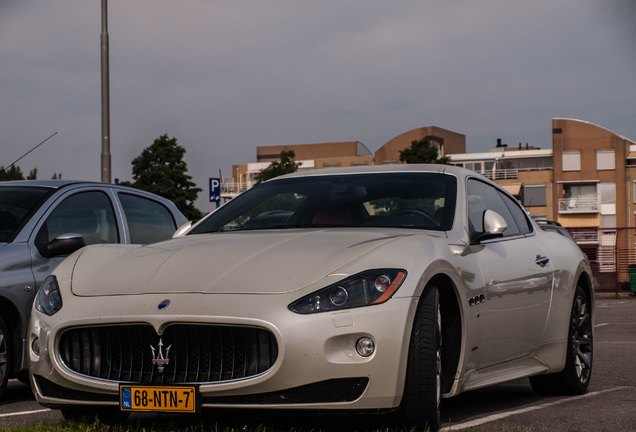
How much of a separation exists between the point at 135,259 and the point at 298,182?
1755 millimetres

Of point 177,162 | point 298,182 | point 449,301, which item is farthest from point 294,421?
point 177,162

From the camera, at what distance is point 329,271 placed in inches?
184

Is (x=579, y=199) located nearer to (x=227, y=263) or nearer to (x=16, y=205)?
(x=16, y=205)

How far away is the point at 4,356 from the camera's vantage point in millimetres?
7090

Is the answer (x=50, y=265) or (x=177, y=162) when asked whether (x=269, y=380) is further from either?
(x=177, y=162)

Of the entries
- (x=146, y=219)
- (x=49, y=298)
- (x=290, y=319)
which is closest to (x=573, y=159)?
(x=146, y=219)

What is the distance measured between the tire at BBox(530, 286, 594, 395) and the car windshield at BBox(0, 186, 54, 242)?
4.01 meters

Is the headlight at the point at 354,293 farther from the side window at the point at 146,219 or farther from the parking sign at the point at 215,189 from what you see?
the parking sign at the point at 215,189

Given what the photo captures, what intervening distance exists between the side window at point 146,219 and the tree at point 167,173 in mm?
42762

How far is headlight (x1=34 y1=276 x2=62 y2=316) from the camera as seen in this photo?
5000 mm

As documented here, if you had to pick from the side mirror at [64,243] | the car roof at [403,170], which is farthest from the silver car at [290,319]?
the side mirror at [64,243]

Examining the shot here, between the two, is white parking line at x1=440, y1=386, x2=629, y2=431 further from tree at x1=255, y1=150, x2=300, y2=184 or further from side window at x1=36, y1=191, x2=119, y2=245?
tree at x1=255, y1=150, x2=300, y2=184

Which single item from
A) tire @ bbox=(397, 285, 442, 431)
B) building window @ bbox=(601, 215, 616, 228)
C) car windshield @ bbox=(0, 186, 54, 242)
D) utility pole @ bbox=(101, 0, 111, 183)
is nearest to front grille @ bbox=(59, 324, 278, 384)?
tire @ bbox=(397, 285, 442, 431)

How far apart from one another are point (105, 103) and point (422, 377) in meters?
14.6
